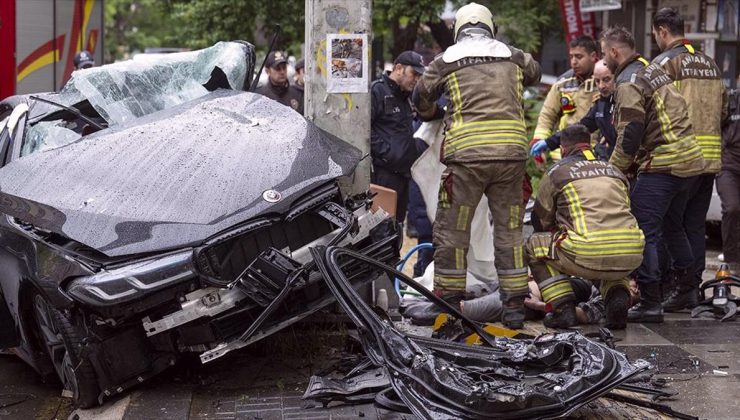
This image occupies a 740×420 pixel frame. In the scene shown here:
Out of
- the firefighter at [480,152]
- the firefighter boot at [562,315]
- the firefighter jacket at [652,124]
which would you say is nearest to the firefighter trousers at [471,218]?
the firefighter at [480,152]

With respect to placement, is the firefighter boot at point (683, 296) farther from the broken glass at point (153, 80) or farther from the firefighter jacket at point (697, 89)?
the broken glass at point (153, 80)

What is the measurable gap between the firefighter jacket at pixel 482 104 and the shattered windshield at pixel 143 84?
4.13ft

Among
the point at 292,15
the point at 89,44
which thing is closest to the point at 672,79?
the point at 89,44

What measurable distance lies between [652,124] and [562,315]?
145cm

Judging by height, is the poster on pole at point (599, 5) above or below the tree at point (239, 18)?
above

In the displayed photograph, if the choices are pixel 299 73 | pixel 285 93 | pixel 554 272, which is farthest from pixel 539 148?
pixel 299 73

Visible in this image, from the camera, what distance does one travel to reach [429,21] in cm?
1819

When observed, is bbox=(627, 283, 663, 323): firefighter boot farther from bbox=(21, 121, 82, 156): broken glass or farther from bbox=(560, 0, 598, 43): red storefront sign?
bbox=(560, 0, 598, 43): red storefront sign

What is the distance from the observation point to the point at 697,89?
8.02m

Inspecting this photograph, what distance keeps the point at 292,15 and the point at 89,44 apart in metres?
5.53

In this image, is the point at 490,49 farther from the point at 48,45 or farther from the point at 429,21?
the point at 429,21

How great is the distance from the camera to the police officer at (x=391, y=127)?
912 centimetres

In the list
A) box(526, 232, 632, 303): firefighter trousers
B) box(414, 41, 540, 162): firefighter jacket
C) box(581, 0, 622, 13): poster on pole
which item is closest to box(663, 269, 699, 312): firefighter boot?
box(526, 232, 632, 303): firefighter trousers

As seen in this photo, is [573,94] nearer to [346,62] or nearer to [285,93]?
[346,62]
